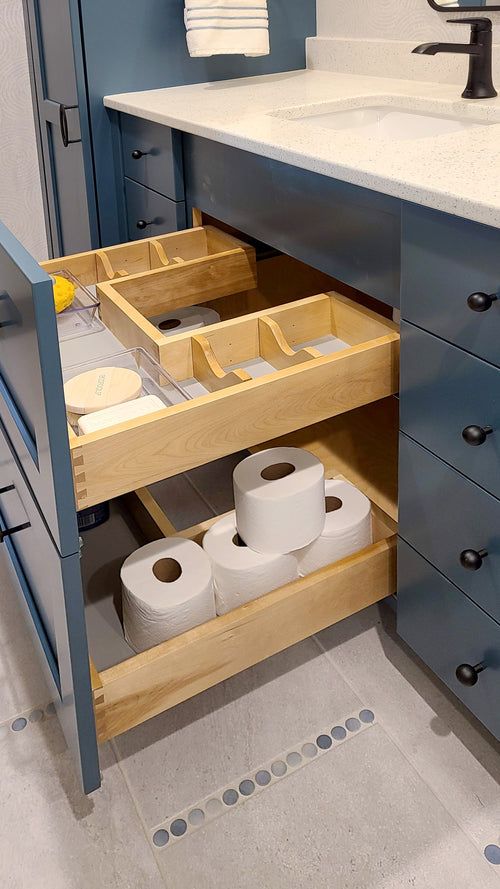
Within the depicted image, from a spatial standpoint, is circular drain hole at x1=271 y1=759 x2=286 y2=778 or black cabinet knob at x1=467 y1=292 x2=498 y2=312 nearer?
black cabinet knob at x1=467 y1=292 x2=498 y2=312

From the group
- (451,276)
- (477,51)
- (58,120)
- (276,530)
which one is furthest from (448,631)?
(58,120)

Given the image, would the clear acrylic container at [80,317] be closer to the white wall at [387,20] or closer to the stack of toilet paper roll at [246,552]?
the stack of toilet paper roll at [246,552]

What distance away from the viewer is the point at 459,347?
3.16 ft

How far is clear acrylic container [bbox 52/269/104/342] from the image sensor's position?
137 centimetres

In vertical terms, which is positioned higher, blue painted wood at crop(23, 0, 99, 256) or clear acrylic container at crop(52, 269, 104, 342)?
blue painted wood at crop(23, 0, 99, 256)

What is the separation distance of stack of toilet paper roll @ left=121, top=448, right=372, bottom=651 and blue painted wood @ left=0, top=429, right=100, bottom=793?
145 millimetres

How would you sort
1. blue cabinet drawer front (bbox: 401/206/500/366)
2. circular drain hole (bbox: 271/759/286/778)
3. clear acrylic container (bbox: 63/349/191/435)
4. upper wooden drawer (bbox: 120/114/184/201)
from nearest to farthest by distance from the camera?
blue cabinet drawer front (bbox: 401/206/500/366) < clear acrylic container (bbox: 63/349/191/435) < circular drain hole (bbox: 271/759/286/778) < upper wooden drawer (bbox: 120/114/184/201)

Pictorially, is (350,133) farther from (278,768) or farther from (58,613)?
(278,768)

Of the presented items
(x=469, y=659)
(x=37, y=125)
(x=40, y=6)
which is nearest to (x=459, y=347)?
(x=469, y=659)

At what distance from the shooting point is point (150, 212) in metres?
1.81

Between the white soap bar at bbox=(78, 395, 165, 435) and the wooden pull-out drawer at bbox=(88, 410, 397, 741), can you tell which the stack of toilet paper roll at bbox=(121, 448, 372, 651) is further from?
the white soap bar at bbox=(78, 395, 165, 435)

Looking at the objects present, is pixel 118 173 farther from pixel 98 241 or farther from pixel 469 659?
pixel 469 659

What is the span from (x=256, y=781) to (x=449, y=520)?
0.51m

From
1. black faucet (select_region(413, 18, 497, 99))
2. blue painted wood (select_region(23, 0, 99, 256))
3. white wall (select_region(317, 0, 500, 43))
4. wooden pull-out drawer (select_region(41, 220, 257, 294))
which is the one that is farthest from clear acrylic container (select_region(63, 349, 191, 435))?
white wall (select_region(317, 0, 500, 43))
